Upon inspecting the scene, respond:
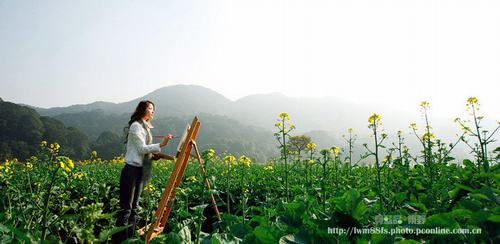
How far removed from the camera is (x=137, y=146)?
4.73m

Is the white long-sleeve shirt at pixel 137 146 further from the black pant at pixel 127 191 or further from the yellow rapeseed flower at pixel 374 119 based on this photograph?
the yellow rapeseed flower at pixel 374 119

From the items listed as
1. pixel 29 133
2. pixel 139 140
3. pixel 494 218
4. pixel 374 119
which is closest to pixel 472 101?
pixel 374 119

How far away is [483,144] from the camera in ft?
10.2

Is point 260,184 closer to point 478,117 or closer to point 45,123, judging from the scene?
point 478,117

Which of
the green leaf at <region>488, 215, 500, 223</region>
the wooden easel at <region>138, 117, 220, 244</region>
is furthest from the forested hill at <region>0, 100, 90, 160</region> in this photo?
the green leaf at <region>488, 215, 500, 223</region>

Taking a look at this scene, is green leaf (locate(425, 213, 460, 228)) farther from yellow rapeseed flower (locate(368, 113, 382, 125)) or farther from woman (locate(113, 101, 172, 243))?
woman (locate(113, 101, 172, 243))

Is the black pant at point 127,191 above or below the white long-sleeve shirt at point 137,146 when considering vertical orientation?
below

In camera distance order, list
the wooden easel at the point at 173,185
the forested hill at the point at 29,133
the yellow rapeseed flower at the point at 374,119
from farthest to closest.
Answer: the forested hill at the point at 29,133
the yellow rapeseed flower at the point at 374,119
the wooden easel at the point at 173,185

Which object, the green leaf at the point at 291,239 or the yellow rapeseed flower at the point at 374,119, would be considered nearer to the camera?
the green leaf at the point at 291,239

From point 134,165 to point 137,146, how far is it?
324 millimetres

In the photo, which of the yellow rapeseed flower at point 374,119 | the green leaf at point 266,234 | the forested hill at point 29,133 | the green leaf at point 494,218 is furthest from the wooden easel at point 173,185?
the forested hill at point 29,133

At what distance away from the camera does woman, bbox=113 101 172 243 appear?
468 centimetres

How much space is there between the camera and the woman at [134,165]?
468cm

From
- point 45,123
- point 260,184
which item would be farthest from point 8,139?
point 260,184
